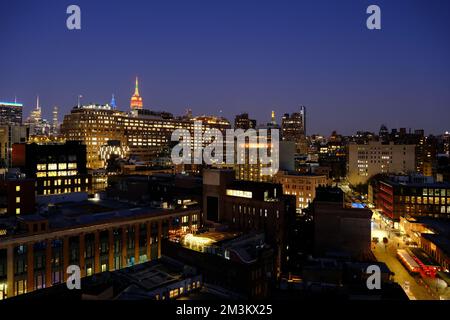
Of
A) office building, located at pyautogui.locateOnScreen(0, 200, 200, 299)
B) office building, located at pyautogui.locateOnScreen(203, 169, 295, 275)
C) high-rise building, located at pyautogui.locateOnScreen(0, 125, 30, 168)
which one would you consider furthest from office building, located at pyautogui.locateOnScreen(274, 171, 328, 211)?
high-rise building, located at pyautogui.locateOnScreen(0, 125, 30, 168)

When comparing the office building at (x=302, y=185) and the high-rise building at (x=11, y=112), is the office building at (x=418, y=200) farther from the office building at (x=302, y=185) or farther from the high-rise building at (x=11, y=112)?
the high-rise building at (x=11, y=112)

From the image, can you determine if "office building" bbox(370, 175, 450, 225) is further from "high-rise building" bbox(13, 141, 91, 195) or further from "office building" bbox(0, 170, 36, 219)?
"high-rise building" bbox(13, 141, 91, 195)

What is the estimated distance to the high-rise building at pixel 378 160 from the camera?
83.8 m

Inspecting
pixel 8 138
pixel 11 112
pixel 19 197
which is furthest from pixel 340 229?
pixel 11 112

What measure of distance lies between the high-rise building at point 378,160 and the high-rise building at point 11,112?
130 metres

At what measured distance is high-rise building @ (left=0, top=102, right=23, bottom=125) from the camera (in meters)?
147

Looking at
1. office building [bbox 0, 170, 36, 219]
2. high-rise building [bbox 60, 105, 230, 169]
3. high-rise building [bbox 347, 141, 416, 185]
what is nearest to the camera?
office building [bbox 0, 170, 36, 219]

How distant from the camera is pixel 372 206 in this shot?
65062 millimetres

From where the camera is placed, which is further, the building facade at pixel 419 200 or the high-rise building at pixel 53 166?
the high-rise building at pixel 53 166

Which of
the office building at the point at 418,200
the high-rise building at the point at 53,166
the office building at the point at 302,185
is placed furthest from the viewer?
the office building at the point at 302,185

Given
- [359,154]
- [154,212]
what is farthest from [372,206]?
[154,212]

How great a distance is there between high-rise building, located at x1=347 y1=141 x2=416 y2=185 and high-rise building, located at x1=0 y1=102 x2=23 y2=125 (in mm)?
130016

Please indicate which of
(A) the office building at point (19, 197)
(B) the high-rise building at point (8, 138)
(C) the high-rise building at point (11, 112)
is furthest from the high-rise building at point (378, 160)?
(C) the high-rise building at point (11, 112)

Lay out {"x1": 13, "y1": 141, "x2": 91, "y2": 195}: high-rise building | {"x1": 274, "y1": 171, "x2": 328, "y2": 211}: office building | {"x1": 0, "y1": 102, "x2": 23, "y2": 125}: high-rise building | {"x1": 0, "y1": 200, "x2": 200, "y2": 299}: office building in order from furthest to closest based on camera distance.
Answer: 1. {"x1": 0, "y1": 102, "x2": 23, "y2": 125}: high-rise building
2. {"x1": 274, "y1": 171, "x2": 328, "y2": 211}: office building
3. {"x1": 13, "y1": 141, "x2": 91, "y2": 195}: high-rise building
4. {"x1": 0, "y1": 200, "x2": 200, "y2": 299}: office building
